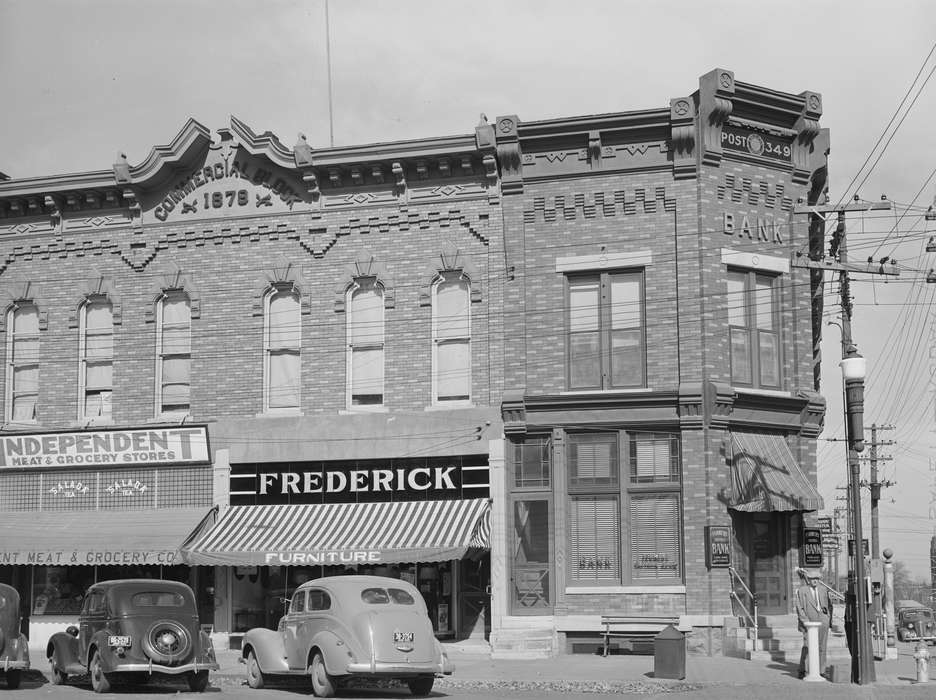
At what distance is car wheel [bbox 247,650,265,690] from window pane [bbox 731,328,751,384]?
37.4 feet

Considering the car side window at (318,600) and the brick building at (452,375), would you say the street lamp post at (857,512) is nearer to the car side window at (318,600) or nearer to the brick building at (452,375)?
the brick building at (452,375)

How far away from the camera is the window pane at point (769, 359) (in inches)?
1076

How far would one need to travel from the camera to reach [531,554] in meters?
26.8

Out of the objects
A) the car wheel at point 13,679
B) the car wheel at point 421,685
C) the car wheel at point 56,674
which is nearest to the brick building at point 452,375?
the car wheel at point 421,685

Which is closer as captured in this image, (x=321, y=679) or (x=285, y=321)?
(x=321, y=679)

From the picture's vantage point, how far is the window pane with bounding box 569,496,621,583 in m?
26.3

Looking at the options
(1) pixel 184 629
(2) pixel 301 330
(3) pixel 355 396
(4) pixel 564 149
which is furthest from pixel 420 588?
(4) pixel 564 149

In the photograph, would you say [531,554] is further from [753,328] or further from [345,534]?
[753,328]

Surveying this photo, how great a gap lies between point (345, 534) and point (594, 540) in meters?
5.09

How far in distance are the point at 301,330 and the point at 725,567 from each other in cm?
1036

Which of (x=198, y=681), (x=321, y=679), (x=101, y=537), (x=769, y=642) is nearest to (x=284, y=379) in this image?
(x=101, y=537)

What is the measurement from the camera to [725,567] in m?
25.6

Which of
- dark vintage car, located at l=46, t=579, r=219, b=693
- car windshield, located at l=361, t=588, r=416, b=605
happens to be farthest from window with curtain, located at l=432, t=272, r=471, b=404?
dark vintage car, located at l=46, t=579, r=219, b=693

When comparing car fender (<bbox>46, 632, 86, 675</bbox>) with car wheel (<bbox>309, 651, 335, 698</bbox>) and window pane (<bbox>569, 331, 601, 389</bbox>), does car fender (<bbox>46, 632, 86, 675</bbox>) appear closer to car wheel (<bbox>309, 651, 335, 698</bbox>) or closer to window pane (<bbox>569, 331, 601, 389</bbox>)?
car wheel (<bbox>309, 651, 335, 698</bbox>)
